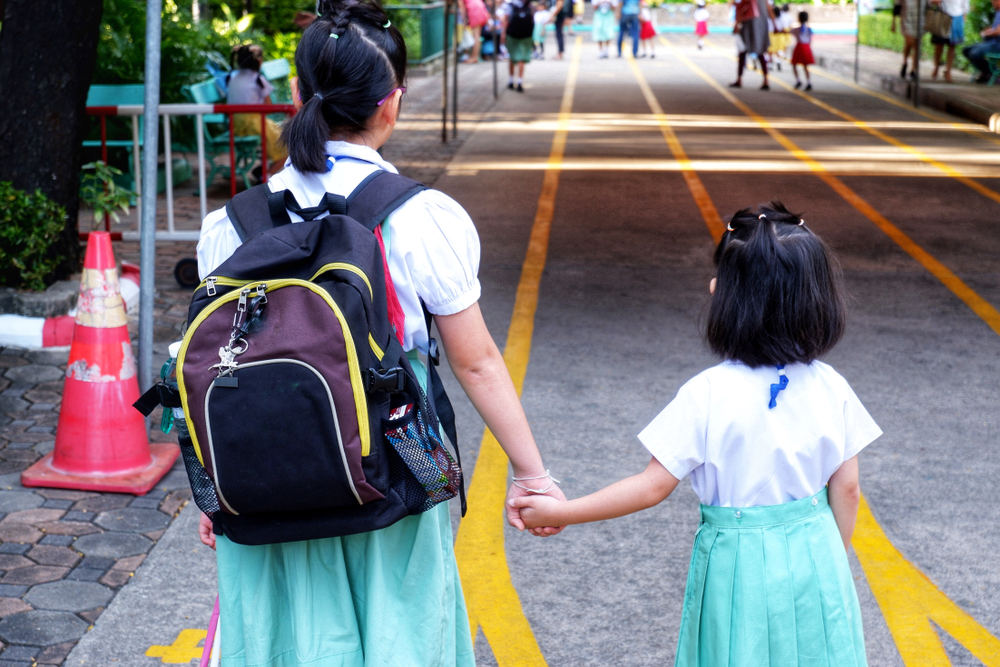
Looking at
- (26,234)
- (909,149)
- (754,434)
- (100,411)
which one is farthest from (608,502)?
(909,149)

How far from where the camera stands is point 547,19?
30.4m

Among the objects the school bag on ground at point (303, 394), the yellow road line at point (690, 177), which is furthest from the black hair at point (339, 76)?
the yellow road line at point (690, 177)

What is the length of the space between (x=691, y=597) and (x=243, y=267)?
1.06 meters

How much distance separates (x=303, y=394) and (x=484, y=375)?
0.45 metres

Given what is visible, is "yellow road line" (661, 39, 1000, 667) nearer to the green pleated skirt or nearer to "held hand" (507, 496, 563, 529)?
the green pleated skirt

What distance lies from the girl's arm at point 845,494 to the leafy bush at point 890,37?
20556 mm

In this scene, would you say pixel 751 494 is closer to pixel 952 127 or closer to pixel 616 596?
pixel 616 596

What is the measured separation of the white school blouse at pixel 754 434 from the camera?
1984 millimetres

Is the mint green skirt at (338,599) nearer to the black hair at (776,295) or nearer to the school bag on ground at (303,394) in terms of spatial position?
the school bag on ground at (303,394)

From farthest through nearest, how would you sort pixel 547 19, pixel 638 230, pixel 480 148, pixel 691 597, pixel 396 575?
pixel 547 19 → pixel 480 148 → pixel 638 230 → pixel 691 597 → pixel 396 575

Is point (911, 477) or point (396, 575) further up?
point (396, 575)

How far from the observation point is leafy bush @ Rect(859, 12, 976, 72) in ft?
71.6

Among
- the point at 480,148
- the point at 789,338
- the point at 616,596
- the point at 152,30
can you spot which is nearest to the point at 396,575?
the point at 789,338

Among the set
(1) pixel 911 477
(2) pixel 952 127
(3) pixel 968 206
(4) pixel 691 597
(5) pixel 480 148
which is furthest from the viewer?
(2) pixel 952 127
